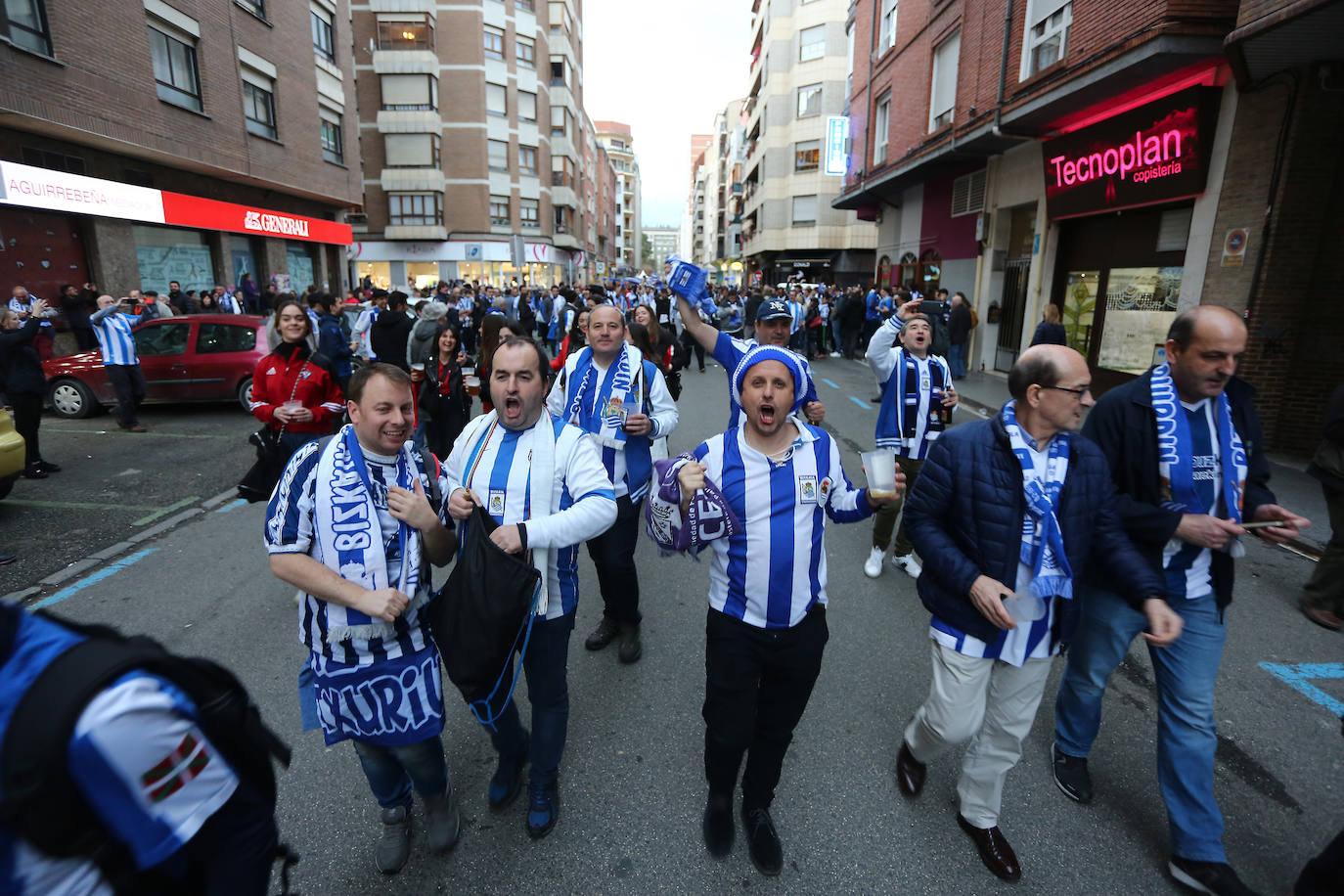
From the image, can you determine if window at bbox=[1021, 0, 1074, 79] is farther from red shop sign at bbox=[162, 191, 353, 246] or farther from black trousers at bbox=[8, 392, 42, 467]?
red shop sign at bbox=[162, 191, 353, 246]

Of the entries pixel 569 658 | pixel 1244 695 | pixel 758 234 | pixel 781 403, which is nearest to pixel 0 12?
pixel 569 658

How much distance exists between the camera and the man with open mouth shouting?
2.44m

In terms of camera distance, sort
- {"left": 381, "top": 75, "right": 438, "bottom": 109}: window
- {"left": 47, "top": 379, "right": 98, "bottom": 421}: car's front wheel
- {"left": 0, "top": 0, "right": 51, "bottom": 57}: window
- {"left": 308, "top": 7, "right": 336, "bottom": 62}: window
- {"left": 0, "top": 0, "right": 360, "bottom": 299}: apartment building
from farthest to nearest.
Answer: {"left": 381, "top": 75, "right": 438, "bottom": 109}: window < {"left": 308, "top": 7, "right": 336, "bottom": 62}: window < {"left": 0, "top": 0, "right": 360, "bottom": 299}: apartment building < {"left": 0, "top": 0, "right": 51, "bottom": 57}: window < {"left": 47, "top": 379, "right": 98, "bottom": 421}: car's front wheel

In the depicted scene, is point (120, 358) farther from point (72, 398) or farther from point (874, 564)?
point (874, 564)

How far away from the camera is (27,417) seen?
7344mm

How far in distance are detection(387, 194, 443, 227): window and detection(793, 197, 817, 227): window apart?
68.3 feet

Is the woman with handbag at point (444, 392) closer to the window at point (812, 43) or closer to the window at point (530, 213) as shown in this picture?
the window at point (812, 43)

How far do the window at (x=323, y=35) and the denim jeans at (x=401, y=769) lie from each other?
27479 millimetres

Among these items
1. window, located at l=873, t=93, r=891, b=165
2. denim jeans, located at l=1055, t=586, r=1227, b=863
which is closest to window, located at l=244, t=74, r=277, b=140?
window, located at l=873, t=93, r=891, b=165

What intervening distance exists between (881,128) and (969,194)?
571 centimetres

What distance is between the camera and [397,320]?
7.97m

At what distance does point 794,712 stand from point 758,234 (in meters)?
45.1

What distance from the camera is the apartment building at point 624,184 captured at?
114669mm

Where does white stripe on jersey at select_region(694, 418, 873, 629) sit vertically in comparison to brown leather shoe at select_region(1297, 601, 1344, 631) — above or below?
above
